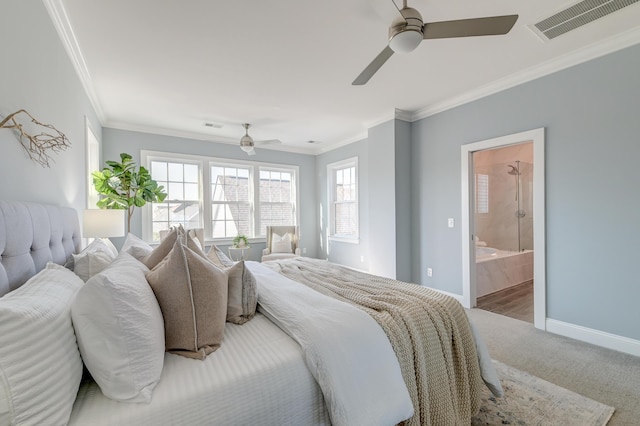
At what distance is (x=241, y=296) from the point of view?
5.15 ft

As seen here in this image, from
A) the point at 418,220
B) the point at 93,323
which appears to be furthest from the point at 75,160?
the point at 418,220

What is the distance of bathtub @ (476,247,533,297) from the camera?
3953 mm

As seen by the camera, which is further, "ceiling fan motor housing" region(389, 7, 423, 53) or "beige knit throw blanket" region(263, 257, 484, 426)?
"ceiling fan motor housing" region(389, 7, 423, 53)

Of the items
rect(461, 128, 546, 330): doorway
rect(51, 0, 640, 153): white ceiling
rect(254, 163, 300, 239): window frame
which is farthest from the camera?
rect(254, 163, 300, 239): window frame

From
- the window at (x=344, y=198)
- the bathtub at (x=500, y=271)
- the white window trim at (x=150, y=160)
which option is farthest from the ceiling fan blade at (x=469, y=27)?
the white window trim at (x=150, y=160)

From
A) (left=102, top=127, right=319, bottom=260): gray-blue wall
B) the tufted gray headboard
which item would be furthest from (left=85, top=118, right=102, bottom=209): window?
the tufted gray headboard

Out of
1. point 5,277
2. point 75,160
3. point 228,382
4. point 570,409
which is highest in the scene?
point 75,160

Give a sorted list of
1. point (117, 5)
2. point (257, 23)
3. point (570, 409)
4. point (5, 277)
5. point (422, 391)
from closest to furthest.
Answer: point (5, 277), point (422, 391), point (570, 409), point (117, 5), point (257, 23)

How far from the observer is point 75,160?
262 centimetres

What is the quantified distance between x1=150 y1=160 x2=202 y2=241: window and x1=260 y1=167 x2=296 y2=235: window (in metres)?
1.26

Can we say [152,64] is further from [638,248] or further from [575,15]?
[638,248]

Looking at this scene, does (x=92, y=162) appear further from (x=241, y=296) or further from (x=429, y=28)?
(x=429, y=28)

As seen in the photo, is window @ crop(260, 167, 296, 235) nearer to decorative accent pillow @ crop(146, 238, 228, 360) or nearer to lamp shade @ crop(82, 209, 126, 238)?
lamp shade @ crop(82, 209, 126, 238)

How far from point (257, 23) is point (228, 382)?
7.98 feet
